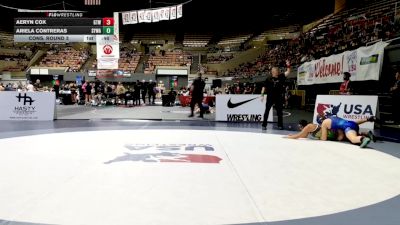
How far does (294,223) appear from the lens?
2342mm

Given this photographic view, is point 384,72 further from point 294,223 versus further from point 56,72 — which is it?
point 56,72

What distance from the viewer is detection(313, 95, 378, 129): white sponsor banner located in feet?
28.0

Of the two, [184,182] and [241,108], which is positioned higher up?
[241,108]

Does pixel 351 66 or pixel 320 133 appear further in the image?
pixel 351 66

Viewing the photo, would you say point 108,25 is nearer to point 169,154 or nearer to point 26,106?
point 26,106

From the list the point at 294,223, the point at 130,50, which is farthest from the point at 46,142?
the point at 130,50

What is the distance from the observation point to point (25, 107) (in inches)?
433

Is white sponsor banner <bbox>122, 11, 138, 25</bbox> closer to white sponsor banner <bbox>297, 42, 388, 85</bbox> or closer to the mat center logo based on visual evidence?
white sponsor banner <bbox>297, 42, 388, 85</bbox>

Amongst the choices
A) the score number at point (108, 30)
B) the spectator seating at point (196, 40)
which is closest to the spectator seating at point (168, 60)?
the spectator seating at point (196, 40)

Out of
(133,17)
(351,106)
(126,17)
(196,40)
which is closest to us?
(351,106)
